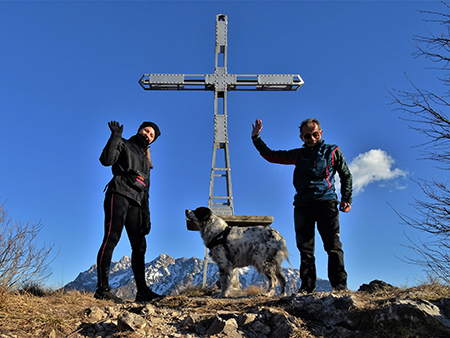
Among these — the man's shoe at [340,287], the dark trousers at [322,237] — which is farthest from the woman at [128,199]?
the man's shoe at [340,287]

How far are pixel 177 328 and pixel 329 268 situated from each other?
2032 mm

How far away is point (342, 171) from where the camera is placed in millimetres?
4766

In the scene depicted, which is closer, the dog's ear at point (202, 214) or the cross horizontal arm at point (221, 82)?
the dog's ear at point (202, 214)

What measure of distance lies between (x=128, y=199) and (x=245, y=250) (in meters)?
1.94

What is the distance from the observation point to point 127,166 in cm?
499

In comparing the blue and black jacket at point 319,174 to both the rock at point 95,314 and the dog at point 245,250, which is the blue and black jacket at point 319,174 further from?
the rock at point 95,314

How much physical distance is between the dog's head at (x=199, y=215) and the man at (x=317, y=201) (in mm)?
1689

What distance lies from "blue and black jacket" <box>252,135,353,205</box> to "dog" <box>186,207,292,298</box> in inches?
49.7

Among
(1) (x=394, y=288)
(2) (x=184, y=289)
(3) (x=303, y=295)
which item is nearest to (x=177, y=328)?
(3) (x=303, y=295)

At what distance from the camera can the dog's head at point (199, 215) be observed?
5.99 m

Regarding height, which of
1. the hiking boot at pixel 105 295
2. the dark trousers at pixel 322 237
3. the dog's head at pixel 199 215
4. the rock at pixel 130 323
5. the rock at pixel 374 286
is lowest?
the rock at pixel 130 323

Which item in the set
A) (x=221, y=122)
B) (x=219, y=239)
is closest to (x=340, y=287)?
(x=219, y=239)

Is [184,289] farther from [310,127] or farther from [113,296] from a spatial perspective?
[310,127]

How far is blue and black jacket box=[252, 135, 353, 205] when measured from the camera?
4.59 meters
